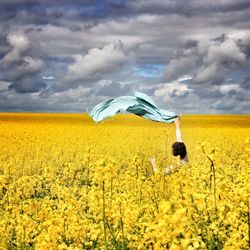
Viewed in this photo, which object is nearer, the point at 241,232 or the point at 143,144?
the point at 241,232

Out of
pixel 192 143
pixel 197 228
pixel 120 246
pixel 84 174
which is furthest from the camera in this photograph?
pixel 192 143

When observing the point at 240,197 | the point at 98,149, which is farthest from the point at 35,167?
the point at 240,197

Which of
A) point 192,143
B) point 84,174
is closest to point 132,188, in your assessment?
point 84,174

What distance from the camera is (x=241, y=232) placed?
16.9ft

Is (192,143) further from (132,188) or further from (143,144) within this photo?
(132,188)

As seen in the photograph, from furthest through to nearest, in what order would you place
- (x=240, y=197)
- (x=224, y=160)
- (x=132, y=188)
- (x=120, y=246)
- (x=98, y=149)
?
(x=98, y=149)
(x=224, y=160)
(x=132, y=188)
(x=120, y=246)
(x=240, y=197)

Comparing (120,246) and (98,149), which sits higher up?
(98,149)

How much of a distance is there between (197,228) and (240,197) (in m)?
0.96

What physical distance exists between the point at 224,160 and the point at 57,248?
1260cm

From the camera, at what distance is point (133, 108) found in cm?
1058

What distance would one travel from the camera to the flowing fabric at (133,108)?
10.3 m

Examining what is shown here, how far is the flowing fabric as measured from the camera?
1026 centimetres

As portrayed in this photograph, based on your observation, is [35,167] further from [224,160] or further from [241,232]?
[241,232]

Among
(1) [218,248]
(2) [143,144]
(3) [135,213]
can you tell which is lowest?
(1) [218,248]
